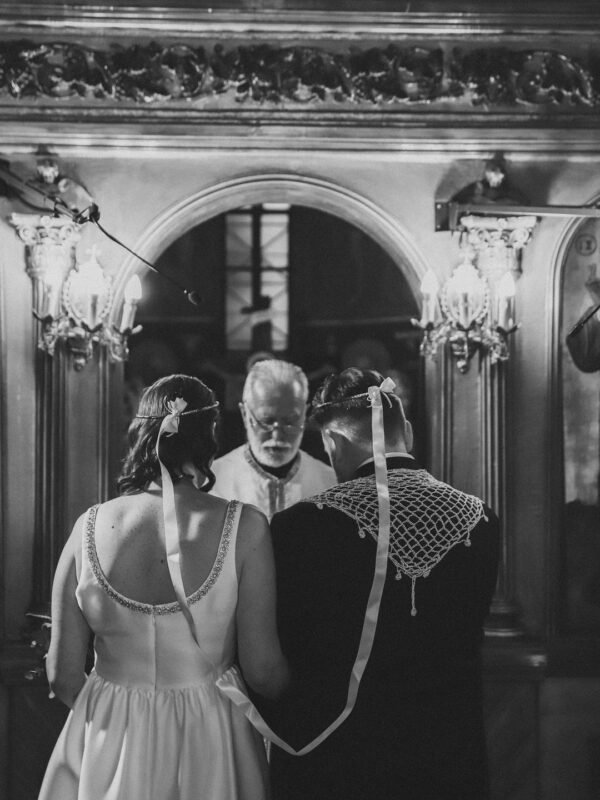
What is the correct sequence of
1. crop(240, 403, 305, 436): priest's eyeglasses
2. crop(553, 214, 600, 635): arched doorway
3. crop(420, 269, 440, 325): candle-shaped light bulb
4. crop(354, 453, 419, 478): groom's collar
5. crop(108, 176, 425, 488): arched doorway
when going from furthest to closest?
1. crop(108, 176, 425, 488): arched doorway
2. crop(553, 214, 600, 635): arched doorway
3. crop(240, 403, 305, 436): priest's eyeglasses
4. crop(420, 269, 440, 325): candle-shaped light bulb
5. crop(354, 453, 419, 478): groom's collar

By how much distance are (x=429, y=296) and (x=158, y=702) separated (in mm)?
2404

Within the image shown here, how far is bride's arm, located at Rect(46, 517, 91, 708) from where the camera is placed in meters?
3.02

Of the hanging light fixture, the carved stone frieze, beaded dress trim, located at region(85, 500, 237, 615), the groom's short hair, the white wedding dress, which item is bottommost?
the white wedding dress

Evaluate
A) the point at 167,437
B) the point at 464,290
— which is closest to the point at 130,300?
the point at 464,290

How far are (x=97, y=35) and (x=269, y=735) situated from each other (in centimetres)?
340

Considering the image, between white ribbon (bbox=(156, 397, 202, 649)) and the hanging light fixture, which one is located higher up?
the hanging light fixture

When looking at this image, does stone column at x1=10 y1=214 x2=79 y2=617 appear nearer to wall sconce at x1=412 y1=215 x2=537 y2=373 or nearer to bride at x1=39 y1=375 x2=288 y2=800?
wall sconce at x1=412 y1=215 x2=537 y2=373

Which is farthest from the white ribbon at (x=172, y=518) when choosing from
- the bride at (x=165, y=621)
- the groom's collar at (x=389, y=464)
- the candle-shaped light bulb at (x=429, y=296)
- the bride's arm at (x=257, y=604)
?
the candle-shaped light bulb at (x=429, y=296)

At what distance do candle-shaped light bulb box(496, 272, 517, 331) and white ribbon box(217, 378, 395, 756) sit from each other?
1.81 meters

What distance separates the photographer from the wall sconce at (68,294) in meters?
4.75

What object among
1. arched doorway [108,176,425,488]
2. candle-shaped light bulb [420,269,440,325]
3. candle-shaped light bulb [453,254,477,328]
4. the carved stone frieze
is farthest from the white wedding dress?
arched doorway [108,176,425,488]

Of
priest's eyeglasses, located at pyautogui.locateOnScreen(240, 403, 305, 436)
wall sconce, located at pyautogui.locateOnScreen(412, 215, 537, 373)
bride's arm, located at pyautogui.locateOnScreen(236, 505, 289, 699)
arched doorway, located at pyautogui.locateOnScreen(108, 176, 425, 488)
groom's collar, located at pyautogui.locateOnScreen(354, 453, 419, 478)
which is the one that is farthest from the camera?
arched doorway, located at pyautogui.locateOnScreen(108, 176, 425, 488)

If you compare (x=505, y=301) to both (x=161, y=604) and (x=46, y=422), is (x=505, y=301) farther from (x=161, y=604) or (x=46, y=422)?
(x=161, y=604)

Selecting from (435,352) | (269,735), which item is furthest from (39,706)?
(435,352)
